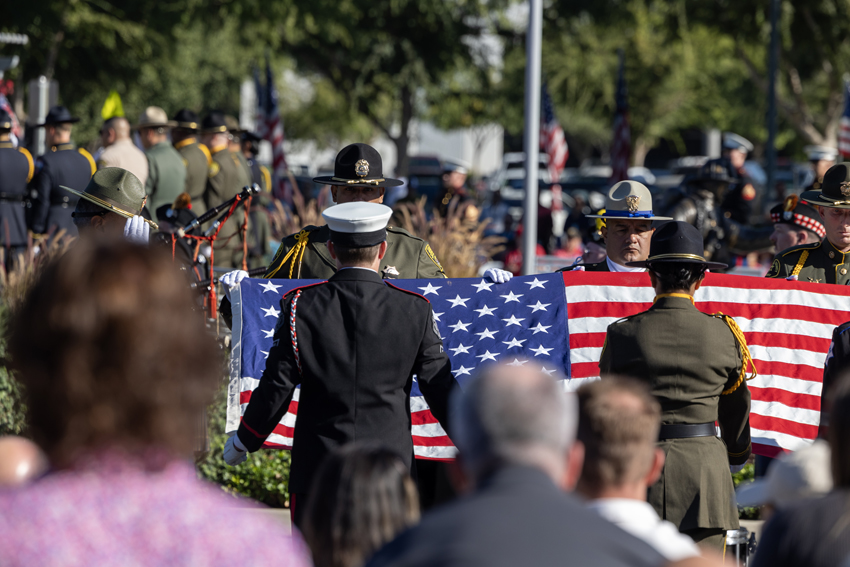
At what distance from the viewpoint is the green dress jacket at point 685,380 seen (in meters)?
3.93

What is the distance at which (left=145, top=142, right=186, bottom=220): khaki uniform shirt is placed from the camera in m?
9.20

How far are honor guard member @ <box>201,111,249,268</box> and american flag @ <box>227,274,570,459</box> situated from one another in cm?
394

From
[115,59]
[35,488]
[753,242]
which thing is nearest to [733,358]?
[35,488]

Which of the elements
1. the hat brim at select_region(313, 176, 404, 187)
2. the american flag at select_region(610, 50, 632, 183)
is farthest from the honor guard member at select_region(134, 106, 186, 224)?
the american flag at select_region(610, 50, 632, 183)

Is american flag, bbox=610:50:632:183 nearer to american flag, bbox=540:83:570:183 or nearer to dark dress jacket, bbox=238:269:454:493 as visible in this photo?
american flag, bbox=540:83:570:183

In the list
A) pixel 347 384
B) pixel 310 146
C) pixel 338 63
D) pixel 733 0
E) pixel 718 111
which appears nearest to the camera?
pixel 347 384

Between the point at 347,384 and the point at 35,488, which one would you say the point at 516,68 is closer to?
the point at 347,384

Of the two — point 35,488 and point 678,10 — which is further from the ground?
point 678,10

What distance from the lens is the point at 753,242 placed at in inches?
369

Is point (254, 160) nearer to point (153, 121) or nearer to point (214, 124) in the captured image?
point (214, 124)

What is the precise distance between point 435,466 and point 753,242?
4.88 m

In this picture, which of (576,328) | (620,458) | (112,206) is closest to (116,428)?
(620,458)

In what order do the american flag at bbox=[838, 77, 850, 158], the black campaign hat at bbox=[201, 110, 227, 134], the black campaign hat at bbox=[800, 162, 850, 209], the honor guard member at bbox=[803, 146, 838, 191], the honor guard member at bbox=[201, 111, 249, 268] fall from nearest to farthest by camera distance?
1. the black campaign hat at bbox=[800, 162, 850, 209]
2. the honor guard member at bbox=[803, 146, 838, 191]
3. the honor guard member at bbox=[201, 111, 249, 268]
4. the black campaign hat at bbox=[201, 110, 227, 134]
5. the american flag at bbox=[838, 77, 850, 158]

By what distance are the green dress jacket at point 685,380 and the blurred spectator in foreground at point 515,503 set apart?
2040 mm
